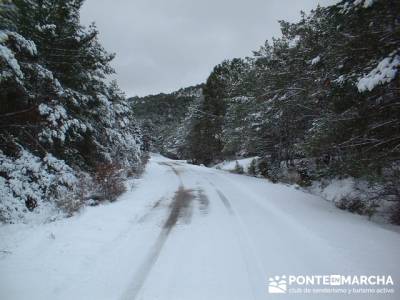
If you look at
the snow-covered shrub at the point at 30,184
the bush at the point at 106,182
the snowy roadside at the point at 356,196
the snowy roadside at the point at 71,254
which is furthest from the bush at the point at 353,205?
the snow-covered shrub at the point at 30,184

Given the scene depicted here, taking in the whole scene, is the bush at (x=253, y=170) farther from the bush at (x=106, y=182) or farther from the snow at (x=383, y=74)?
the snow at (x=383, y=74)

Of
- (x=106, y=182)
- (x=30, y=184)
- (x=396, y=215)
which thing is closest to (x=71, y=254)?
(x=30, y=184)

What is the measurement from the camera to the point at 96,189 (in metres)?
10.7

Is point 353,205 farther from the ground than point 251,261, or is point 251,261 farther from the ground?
point 353,205

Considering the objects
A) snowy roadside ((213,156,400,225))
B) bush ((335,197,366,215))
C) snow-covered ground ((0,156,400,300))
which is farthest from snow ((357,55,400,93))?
bush ((335,197,366,215))

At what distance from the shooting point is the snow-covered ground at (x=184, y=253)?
12.2ft

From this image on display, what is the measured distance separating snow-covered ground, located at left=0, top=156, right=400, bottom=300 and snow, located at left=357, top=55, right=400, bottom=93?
329 centimetres

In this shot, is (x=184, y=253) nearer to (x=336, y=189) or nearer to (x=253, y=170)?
(x=336, y=189)

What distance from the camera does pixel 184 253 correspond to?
16.3 feet

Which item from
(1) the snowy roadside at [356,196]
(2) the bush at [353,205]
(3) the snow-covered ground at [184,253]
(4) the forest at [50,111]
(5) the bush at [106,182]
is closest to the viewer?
(3) the snow-covered ground at [184,253]

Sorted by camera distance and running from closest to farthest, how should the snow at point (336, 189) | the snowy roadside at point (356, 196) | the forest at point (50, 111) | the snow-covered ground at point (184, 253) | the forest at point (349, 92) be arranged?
the snow-covered ground at point (184, 253) → the forest at point (349, 92) → the forest at point (50, 111) → the snowy roadside at point (356, 196) → the snow at point (336, 189)

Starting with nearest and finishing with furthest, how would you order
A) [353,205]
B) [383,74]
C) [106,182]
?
[383,74]
[353,205]
[106,182]

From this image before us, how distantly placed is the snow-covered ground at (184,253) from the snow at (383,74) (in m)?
3.29

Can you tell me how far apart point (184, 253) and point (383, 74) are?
18.3ft
